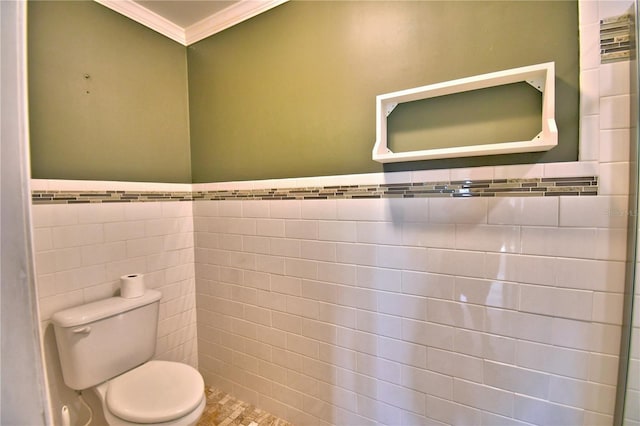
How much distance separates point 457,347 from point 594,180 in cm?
75

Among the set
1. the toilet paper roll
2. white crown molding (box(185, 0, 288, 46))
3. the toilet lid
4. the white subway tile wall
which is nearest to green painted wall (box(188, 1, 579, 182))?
white crown molding (box(185, 0, 288, 46))

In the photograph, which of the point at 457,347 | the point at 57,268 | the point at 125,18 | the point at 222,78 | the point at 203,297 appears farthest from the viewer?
the point at 203,297

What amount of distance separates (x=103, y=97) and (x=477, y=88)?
1761 millimetres

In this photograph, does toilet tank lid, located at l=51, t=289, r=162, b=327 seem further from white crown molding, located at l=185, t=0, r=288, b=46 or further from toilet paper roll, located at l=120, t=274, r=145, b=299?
white crown molding, located at l=185, t=0, r=288, b=46

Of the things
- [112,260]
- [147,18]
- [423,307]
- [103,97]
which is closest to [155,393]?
[112,260]

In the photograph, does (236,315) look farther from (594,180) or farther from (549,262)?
(594,180)

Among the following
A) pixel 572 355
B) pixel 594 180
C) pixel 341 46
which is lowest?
pixel 572 355

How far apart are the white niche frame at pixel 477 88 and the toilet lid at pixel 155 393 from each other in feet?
4.16

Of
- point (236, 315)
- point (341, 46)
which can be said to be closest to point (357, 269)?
point (236, 315)

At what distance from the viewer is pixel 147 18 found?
5.38 feet

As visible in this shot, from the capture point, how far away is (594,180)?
0.93 metres

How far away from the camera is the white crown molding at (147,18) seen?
1521 mm

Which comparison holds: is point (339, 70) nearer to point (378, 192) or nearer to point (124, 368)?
point (378, 192)

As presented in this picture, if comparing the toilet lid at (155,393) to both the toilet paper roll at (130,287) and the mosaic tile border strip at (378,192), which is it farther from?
the mosaic tile border strip at (378,192)
